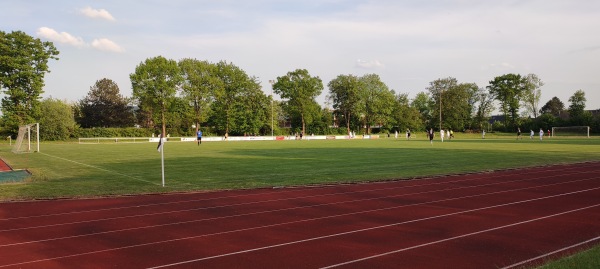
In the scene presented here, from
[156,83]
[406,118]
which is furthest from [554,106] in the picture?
[156,83]

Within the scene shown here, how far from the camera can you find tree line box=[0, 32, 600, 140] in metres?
65.1

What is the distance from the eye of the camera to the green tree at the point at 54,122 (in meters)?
68.6

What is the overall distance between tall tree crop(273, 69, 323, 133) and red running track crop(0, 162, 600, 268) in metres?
79.8

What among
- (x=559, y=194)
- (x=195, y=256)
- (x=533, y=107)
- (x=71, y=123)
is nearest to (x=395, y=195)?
(x=559, y=194)

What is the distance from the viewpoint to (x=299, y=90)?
306 feet

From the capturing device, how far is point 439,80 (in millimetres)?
108125

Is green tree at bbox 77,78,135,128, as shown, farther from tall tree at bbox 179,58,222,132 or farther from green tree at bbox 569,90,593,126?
green tree at bbox 569,90,593,126

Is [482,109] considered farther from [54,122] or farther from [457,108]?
[54,122]

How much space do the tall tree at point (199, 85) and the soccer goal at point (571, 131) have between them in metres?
64.8

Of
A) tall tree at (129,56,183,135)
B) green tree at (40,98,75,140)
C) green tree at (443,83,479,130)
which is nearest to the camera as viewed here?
green tree at (40,98,75,140)

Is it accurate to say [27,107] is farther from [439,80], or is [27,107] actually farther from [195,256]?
[439,80]

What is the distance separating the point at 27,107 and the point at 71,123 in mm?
9336

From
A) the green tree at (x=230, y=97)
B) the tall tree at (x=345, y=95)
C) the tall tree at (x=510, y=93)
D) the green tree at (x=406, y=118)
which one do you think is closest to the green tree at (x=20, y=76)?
the green tree at (x=230, y=97)

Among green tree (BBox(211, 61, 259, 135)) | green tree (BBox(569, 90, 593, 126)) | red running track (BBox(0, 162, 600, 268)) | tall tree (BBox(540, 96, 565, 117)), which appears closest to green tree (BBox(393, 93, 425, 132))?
green tree (BBox(569, 90, 593, 126))
